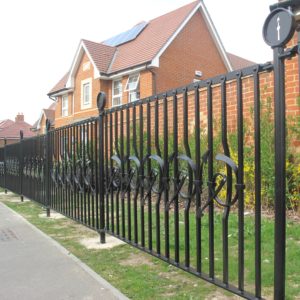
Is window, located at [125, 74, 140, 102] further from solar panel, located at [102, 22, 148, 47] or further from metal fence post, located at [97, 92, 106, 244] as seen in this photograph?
metal fence post, located at [97, 92, 106, 244]

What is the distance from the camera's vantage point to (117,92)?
73.9 feet

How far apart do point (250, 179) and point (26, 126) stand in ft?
174

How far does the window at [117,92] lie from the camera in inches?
872

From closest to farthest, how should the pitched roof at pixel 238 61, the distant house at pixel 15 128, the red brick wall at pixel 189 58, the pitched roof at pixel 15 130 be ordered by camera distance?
A: 1. the red brick wall at pixel 189 58
2. the pitched roof at pixel 238 61
3. the pitched roof at pixel 15 130
4. the distant house at pixel 15 128

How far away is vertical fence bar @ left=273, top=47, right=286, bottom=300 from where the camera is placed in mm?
2664

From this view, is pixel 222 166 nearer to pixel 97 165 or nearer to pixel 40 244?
pixel 97 165

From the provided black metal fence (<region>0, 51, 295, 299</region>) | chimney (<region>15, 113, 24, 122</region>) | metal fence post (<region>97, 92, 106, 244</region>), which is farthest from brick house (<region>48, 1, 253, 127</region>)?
chimney (<region>15, 113, 24, 122</region>)

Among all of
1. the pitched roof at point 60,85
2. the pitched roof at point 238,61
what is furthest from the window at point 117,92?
the pitched roof at point 238,61

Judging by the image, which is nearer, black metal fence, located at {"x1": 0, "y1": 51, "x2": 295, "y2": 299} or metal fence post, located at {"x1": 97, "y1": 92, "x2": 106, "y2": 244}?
black metal fence, located at {"x1": 0, "y1": 51, "x2": 295, "y2": 299}

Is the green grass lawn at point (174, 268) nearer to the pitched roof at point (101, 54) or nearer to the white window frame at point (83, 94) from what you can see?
the pitched roof at point (101, 54)

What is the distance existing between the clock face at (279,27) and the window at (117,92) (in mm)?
19425

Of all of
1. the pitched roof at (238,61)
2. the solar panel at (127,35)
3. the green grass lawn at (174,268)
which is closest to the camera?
the green grass lawn at (174,268)

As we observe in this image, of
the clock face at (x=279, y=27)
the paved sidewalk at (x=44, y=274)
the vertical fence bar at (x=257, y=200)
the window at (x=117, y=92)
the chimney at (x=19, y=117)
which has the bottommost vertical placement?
the paved sidewalk at (x=44, y=274)

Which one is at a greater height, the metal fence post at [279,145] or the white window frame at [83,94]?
the white window frame at [83,94]
